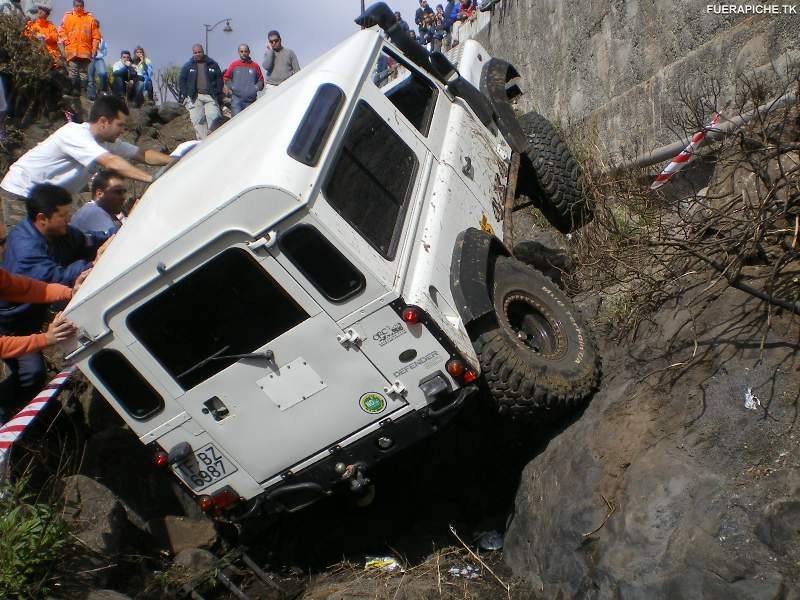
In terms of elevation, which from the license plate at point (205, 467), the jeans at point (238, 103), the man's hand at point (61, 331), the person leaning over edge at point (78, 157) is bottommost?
the license plate at point (205, 467)

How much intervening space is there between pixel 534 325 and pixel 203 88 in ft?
30.3

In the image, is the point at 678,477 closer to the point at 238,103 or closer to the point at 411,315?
the point at 411,315

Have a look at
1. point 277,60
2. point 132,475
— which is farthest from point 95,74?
point 132,475

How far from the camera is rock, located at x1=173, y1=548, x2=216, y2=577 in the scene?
502cm

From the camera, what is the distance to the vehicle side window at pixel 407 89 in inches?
230

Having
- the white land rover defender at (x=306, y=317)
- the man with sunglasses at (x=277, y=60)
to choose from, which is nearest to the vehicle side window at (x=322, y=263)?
the white land rover defender at (x=306, y=317)

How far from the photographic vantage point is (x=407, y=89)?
240 inches

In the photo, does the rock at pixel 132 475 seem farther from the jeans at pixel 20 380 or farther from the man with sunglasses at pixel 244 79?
the man with sunglasses at pixel 244 79

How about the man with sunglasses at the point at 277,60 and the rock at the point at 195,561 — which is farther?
the man with sunglasses at the point at 277,60

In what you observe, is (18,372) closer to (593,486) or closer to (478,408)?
(478,408)

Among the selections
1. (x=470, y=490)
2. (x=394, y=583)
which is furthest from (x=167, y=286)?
(x=470, y=490)

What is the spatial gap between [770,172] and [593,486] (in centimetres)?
215

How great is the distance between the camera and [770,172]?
4.60m

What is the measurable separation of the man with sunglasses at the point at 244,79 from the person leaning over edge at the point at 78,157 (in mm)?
6093
